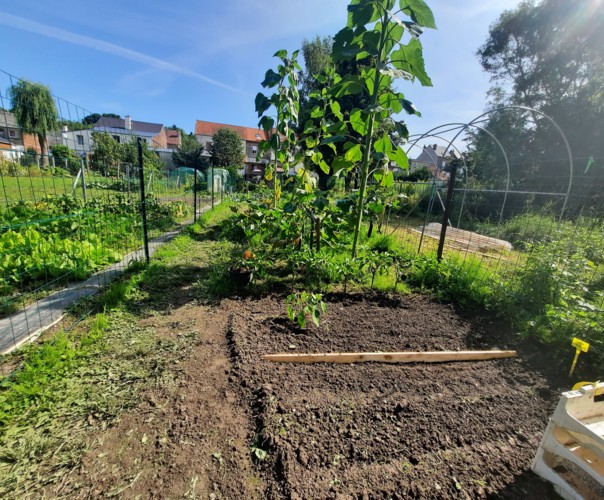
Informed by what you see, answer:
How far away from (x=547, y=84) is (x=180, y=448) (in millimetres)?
24486

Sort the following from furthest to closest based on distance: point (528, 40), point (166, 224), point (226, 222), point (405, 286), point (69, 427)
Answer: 1. point (528, 40)
2. point (166, 224)
3. point (226, 222)
4. point (405, 286)
5. point (69, 427)

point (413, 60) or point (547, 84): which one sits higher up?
point (547, 84)

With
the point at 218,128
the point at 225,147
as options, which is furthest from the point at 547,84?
the point at 218,128

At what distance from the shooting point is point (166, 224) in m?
7.39

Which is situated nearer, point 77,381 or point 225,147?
point 77,381

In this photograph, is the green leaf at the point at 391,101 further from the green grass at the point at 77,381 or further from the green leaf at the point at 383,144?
the green grass at the point at 77,381

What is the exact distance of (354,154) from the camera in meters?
3.52

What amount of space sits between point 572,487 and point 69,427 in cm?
260

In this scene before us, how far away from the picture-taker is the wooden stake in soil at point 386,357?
229 centimetres

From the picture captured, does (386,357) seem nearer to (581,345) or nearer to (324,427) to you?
(324,427)

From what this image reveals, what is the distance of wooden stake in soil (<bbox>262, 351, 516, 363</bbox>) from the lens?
2.29 meters

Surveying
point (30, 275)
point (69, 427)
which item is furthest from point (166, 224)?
point (69, 427)

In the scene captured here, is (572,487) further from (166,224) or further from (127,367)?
(166,224)

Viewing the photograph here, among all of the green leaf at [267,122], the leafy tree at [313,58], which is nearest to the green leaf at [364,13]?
the green leaf at [267,122]
